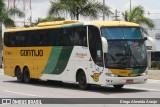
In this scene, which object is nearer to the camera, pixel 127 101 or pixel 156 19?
pixel 127 101

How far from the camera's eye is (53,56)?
84.6ft

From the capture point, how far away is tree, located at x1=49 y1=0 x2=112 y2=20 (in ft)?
141

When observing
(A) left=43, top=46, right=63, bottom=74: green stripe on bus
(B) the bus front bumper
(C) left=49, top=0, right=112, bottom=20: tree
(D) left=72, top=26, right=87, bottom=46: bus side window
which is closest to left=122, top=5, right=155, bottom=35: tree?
(C) left=49, top=0, right=112, bottom=20: tree

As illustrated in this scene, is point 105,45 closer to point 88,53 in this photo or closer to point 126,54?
point 126,54

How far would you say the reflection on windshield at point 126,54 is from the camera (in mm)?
21547

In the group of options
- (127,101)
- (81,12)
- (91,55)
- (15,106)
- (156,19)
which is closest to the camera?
(15,106)

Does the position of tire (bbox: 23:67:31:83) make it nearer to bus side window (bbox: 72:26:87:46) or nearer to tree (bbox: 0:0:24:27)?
bus side window (bbox: 72:26:87:46)

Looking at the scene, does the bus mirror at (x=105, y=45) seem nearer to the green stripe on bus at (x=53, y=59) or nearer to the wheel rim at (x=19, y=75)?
the green stripe on bus at (x=53, y=59)

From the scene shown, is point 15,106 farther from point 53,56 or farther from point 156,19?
point 156,19

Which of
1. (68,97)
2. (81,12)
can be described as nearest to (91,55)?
(68,97)

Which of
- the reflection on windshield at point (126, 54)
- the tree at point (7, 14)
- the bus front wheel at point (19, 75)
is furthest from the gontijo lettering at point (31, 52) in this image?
the tree at point (7, 14)

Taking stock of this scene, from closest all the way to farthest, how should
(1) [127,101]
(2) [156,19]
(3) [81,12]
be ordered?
(1) [127,101]
(3) [81,12]
(2) [156,19]

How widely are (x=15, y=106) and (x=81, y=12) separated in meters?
28.4

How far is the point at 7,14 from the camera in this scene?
180 ft
